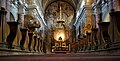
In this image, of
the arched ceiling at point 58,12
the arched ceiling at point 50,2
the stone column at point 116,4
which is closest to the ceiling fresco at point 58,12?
the arched ceiling at point 58,12

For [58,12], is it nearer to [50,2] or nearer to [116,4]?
[50,2]

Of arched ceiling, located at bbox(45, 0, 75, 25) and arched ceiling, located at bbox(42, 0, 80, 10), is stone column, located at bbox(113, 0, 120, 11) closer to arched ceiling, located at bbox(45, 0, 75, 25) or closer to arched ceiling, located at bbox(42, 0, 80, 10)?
arched ceiling, located at bbox(42, 0, 80, 10)

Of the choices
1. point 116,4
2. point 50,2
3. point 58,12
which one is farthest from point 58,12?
point 116,4

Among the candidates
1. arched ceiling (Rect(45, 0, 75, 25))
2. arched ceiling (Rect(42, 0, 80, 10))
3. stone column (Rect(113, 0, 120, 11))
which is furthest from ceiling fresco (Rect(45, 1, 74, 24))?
stone column (Rect(113, 0, 120, 11))

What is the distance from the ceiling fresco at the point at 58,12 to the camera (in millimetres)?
42781

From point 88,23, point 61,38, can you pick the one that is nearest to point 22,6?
point 88,23

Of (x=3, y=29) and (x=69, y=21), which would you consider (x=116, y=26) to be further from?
(x=69, y=21)

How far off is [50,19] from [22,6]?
20203 millimetres

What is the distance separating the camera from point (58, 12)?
43.0 m

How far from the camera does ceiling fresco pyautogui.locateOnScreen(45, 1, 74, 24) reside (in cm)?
4278

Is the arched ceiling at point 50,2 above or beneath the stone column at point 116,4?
above

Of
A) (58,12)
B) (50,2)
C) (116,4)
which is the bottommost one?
(116,4)

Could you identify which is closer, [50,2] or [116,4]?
[116,4]

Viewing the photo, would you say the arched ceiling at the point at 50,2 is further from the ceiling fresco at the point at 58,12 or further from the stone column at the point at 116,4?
the stone column at the point at 116,4
